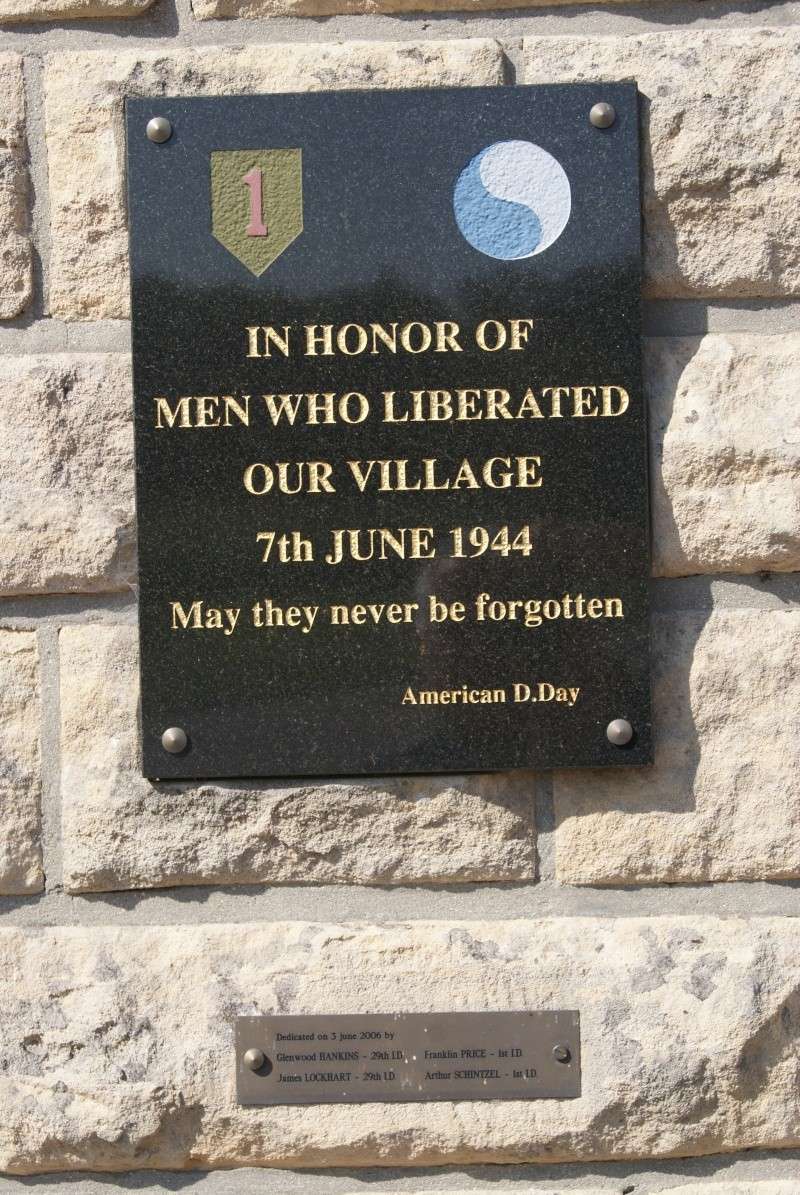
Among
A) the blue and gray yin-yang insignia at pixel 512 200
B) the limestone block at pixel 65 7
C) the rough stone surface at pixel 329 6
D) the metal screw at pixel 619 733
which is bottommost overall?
the metal screw at pixel 619 733

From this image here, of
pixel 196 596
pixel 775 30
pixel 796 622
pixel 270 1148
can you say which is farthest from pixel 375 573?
pixel 775 30

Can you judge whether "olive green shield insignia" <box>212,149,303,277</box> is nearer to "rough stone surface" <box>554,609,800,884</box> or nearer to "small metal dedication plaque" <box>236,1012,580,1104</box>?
"rough stone surface" <box>554,609,800,884</box>

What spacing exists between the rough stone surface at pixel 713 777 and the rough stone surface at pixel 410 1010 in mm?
77

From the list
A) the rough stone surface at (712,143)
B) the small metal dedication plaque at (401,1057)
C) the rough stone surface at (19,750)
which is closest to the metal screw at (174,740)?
the rough stone surface at (19,750)

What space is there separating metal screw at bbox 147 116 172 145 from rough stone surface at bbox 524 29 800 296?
1.53ft

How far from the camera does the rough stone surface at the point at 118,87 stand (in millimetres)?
1684

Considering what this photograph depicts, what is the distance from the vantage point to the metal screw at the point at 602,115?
65.3 inches

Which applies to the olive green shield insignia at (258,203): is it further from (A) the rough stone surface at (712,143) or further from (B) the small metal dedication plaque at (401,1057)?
(B) the small metal dedication plaque at (401,1057)

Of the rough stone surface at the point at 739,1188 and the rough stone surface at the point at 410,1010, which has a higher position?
the rough stone surface at the point at 410,1010

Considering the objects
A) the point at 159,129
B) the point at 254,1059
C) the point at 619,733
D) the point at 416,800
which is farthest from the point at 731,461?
the point at 254,1059

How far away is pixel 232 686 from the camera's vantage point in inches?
66.3

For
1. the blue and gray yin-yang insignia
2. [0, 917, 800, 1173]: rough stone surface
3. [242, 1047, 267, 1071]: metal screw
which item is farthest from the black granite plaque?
[242, 1047, 267, 1071]: metal screw

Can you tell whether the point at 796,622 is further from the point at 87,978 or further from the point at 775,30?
the point at 87,978

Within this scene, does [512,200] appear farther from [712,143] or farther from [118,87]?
[118,87]
